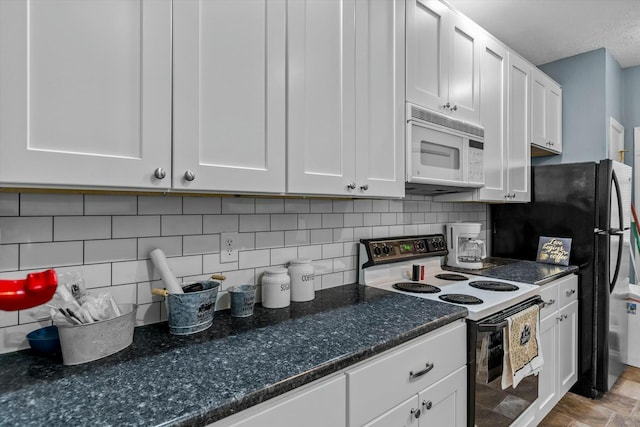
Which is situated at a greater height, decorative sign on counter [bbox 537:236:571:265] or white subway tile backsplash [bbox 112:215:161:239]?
white subway tile backsplash [bbox 112:215:161:239]

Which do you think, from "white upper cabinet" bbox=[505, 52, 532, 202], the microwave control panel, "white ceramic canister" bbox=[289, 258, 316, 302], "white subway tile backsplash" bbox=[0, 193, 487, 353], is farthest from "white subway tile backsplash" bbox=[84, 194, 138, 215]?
"white upper cabinet" bbox=[505, 52, 532, 202]

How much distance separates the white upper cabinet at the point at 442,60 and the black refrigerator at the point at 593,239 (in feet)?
3.36

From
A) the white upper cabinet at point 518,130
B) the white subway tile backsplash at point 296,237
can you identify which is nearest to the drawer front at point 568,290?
the white upper cabinet at point 518,130

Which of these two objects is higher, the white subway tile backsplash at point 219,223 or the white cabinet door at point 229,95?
the white cabinet door at point 229,95

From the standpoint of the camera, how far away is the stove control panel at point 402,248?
6.31 feet

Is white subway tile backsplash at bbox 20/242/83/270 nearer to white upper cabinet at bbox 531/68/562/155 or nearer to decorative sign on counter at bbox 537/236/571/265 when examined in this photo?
decorative sign on counter at bbox 537/236/571/265

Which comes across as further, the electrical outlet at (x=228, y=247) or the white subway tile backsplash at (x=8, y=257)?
the electrical outlet at (x=228, y=247)

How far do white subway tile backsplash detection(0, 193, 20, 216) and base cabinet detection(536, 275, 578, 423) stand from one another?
2423 millimetres

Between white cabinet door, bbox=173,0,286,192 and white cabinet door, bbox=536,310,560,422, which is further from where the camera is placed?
white cabinet door, bbox=536,310,560,422

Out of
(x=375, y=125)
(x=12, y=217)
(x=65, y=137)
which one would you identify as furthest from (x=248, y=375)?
(x=375, y=125)

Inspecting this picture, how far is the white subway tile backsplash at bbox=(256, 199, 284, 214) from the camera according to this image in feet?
5.14

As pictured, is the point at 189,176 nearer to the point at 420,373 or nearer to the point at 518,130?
the point at 420,373

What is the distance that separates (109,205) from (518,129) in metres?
2.56

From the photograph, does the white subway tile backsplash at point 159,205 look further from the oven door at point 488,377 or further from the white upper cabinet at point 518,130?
the white upper cabinet at point 518,130
